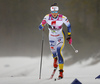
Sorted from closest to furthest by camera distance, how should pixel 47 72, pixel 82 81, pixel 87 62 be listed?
pixel 82 81 < pixel 47 72 < pixel 87 62

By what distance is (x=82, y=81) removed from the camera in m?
2.75

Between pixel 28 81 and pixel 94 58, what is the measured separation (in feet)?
6.62

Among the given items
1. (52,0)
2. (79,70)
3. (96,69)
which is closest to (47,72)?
(79,70)

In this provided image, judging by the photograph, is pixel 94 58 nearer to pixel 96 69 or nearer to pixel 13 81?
pixel 96 69

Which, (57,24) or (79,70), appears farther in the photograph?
(79,70)

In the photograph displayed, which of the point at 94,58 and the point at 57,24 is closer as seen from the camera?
the point at 57,24

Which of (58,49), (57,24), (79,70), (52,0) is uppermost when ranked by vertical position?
(52,0)

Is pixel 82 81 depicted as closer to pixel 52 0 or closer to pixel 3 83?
pixel 3 83

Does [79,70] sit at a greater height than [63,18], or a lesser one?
lesser

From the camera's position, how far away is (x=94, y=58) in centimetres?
449

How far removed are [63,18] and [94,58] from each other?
6.05 feet

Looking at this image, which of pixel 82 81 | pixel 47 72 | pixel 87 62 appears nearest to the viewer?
pixel 82 81

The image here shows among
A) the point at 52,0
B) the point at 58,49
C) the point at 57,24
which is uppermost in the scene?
the point at 52,0

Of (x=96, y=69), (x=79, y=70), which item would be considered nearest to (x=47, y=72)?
(x=79, y=70)
